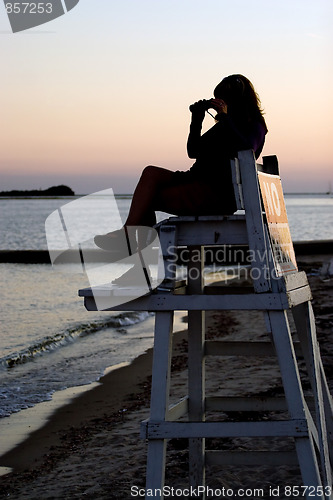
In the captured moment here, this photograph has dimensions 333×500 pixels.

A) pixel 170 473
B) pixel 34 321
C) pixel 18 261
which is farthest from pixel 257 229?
pixel 18 261

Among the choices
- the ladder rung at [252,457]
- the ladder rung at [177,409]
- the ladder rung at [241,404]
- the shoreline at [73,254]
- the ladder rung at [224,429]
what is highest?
the ladder rung at [224,429]

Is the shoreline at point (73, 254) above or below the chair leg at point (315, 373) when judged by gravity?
below

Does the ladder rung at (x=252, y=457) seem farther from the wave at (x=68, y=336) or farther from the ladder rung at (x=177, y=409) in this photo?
the wave at (x=68, y=336)

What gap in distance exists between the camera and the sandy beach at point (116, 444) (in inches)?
187

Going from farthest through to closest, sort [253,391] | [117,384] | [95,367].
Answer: [95,367] < [117,384] < [253,391]

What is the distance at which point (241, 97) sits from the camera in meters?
3.61

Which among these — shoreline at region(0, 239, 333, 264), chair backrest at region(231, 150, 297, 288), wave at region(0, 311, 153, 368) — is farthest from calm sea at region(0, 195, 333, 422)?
shoreline at region(0, 239, 333, 264)

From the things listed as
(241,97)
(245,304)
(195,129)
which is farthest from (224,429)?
→ (241,97)

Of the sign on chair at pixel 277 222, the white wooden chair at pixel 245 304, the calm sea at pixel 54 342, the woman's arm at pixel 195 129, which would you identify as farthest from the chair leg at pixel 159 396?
the calm sea at pixel 54 342

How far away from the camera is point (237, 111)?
11.8 ft

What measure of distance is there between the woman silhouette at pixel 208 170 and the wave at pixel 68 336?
7.29 metres

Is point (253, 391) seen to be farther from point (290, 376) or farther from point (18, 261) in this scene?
point (18, 261)

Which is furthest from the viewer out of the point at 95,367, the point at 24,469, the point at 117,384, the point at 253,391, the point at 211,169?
the point at 95,367

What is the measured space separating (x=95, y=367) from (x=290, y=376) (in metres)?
6.83
